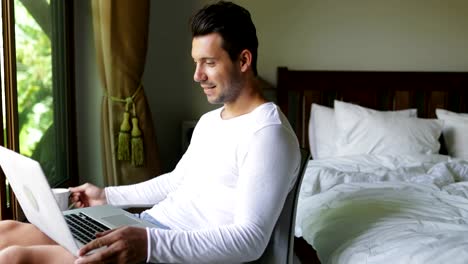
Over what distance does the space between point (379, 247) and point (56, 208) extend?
31.9 inches

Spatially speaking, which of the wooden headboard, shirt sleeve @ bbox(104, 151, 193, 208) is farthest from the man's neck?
the wooden headboard

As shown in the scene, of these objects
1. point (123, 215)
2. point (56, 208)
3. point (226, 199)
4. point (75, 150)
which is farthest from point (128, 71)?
point (56, 208)

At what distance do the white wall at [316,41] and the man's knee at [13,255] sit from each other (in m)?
2.02

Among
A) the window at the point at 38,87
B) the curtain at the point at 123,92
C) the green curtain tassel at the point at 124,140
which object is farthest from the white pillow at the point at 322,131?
the window at the point at 38,87

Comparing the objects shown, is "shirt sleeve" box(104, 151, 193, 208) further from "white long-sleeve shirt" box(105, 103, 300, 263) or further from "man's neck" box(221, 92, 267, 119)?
"man's neck" box(221, 92, 267, 119)

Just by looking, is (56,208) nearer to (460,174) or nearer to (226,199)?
(226,199)

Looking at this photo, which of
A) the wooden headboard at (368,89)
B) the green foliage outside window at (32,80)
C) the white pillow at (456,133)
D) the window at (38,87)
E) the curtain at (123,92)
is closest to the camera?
the window at (38,87)

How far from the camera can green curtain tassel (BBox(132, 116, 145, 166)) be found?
234cm

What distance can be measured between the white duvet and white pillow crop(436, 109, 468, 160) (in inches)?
18.4

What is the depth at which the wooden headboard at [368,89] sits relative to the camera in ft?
9.53

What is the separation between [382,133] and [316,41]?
76 centimetres

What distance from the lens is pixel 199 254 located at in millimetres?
996

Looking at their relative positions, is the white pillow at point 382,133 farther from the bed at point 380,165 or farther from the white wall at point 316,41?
the white wall at point 316,41

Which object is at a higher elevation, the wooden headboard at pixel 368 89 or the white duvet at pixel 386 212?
the wooden headboard at pixel 368 89
